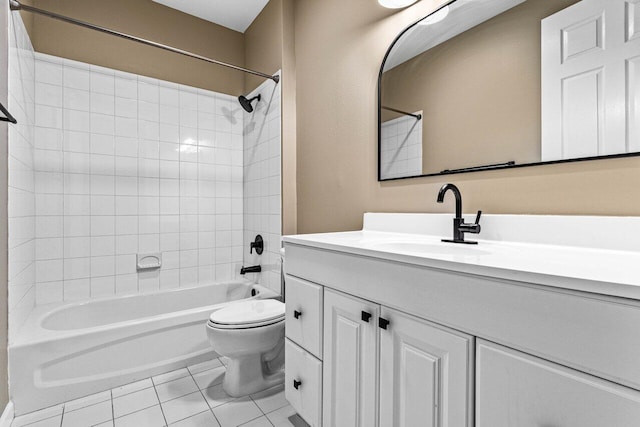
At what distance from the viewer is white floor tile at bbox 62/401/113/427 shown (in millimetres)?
1418

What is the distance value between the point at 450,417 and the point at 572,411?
0.84 feet

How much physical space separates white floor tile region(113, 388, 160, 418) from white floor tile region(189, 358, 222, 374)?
0.82 ft

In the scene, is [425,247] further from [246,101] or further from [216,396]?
[246,101]

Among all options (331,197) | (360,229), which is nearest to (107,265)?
(331,197)

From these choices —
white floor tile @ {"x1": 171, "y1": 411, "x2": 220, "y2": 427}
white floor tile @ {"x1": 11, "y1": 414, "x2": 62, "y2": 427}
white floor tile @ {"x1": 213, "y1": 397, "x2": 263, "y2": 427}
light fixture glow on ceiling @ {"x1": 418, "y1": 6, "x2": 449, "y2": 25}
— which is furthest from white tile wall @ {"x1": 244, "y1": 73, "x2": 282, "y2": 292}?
white floor tile @ {"x1": 11, "y1": 414, "x2": 62, "y2": 427}

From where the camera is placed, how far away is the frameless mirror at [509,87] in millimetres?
885

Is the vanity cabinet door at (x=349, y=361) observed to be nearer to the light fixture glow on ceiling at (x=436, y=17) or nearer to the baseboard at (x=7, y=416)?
the light fixture glow on ceiling at (x=436, y=17)

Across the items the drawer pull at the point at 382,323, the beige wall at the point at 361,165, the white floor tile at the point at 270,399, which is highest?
the beige wall at the point at 361,165

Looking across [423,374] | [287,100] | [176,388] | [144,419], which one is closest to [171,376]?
[176,388]

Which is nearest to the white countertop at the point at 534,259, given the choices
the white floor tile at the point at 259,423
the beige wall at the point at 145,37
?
the white floor tile at the point at 259,423

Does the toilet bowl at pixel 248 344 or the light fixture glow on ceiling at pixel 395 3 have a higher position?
the light fixture glow on ceiling at pixel 395 3

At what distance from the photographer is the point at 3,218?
4.57ft

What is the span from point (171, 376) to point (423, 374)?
1.64 metres

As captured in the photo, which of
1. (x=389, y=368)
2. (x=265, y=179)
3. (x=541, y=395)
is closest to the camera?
(x=541, y=395)
